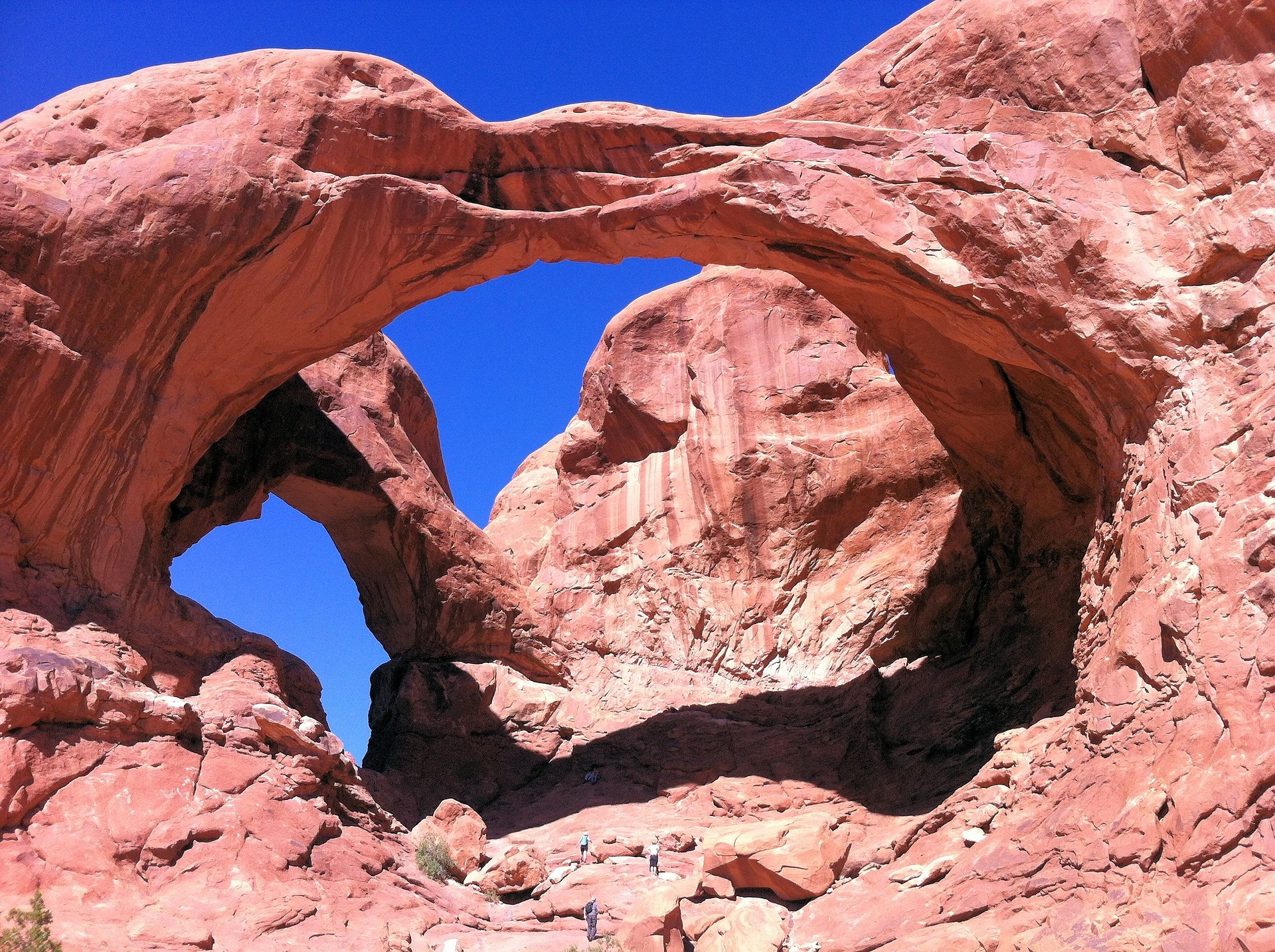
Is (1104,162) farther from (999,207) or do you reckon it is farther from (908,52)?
(908,52)

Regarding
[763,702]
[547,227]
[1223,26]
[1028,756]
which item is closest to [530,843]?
[763,702]

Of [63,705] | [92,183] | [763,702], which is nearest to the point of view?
[63,705]

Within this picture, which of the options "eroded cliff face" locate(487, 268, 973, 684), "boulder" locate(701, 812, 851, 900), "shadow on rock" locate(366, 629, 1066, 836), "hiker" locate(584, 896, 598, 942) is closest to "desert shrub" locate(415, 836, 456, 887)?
"hiker" locate(584, 896, 598, 942)

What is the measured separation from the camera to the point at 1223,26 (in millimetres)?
→ 11828

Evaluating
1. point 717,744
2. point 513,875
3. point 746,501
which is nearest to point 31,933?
point 513,875

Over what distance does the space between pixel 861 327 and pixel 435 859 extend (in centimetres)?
992

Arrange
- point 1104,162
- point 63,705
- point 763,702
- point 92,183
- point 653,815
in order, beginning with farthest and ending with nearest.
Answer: point 763,702
point 653,815
point 92,183
point 1104,162
point 63,705

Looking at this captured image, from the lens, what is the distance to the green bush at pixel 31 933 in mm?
8570

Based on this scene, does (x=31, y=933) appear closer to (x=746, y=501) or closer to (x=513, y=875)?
(x=513, y=875)

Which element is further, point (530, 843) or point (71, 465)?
point (530, 843)

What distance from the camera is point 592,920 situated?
11406 millimetres

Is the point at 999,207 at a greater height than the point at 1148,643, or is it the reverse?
the point at 999,207

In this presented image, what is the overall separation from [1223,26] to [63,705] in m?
14.0

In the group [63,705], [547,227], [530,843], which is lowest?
[530,843]
